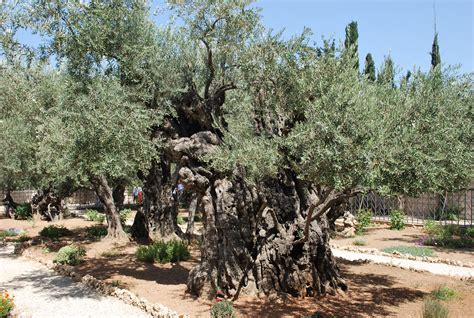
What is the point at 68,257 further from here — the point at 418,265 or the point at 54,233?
the point at 418,265

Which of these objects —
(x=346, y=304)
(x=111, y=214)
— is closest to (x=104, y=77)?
(x=346, y=304)

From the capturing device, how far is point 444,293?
10359 millimetres

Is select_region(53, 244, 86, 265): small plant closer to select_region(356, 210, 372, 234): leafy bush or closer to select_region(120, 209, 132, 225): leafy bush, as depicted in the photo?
select_region(120, 209, 132, 225): leafy bush

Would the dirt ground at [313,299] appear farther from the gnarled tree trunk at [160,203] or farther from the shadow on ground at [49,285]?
the gnarled tree trunk at [160,203]

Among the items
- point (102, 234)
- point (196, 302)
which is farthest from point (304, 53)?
point (102, 234)

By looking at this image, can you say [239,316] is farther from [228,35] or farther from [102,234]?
[102,234]

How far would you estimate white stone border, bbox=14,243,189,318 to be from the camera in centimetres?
940

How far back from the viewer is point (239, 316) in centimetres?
890

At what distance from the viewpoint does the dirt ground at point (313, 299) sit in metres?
9.41

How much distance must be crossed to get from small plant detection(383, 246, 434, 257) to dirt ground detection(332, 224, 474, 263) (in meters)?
0.32

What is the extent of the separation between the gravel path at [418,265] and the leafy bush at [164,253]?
6283 millimetres

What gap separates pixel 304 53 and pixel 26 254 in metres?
14.3

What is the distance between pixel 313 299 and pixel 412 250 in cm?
→ 845

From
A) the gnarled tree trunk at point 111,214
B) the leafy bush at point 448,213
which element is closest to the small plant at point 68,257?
the gnarled tree trunk at point 111,214
